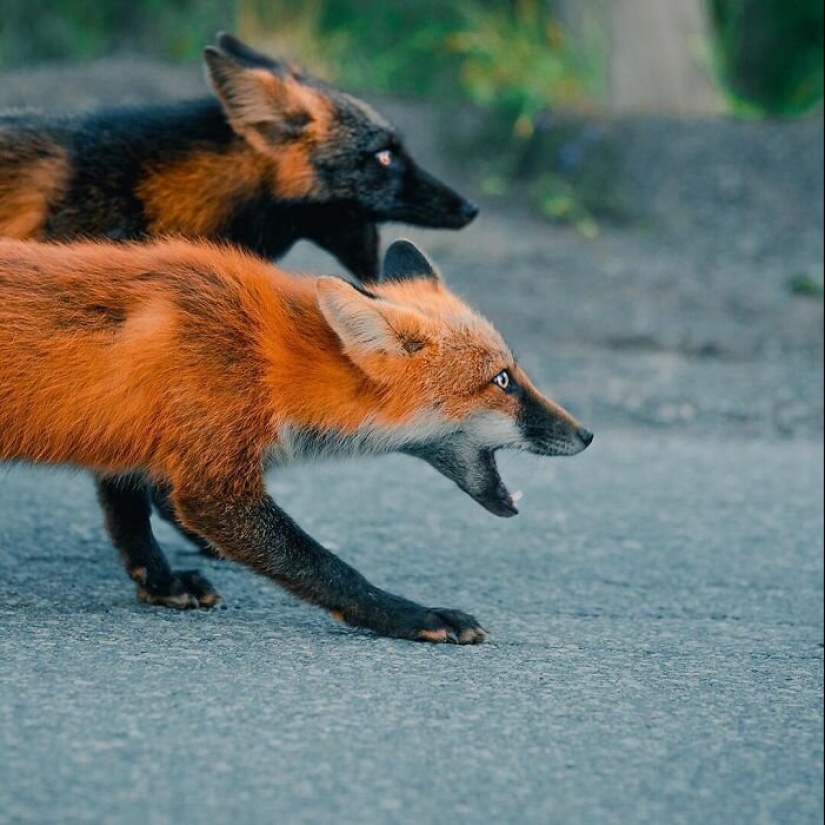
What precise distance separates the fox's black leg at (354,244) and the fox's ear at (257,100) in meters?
0.49

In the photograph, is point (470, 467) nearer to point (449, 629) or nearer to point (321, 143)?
point (449, 629)

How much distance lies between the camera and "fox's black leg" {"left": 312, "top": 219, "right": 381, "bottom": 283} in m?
7.06

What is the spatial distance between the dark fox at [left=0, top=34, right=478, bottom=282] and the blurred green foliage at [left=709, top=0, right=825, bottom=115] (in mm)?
10809

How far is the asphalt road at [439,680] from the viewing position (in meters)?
3.56

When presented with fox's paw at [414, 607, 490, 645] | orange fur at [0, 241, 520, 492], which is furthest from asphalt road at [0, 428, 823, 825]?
orange fur at [0, 241, 520, 492]

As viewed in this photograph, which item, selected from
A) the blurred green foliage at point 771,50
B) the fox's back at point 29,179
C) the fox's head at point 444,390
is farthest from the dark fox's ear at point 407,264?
the blurred green foliage at point 771,50

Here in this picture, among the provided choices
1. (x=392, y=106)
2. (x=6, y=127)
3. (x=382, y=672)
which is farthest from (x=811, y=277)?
(x=382, y=672)

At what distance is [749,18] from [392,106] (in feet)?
17.6

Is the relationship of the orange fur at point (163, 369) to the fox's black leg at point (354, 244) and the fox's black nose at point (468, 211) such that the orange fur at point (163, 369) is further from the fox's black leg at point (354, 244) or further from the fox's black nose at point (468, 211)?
the fox's black nose at point (468, 211)

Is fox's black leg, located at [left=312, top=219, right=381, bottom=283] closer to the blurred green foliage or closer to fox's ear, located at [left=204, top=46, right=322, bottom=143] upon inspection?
fox's ear, located at [left=204, top=46, right=322, bottom=143]

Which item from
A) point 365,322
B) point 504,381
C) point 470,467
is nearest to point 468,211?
point 504,381

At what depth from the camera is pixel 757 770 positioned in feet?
12.6

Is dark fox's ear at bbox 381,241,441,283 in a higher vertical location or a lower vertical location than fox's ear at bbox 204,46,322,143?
lower

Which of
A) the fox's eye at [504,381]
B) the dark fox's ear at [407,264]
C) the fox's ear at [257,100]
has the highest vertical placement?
the fox's ear at [257,100]
